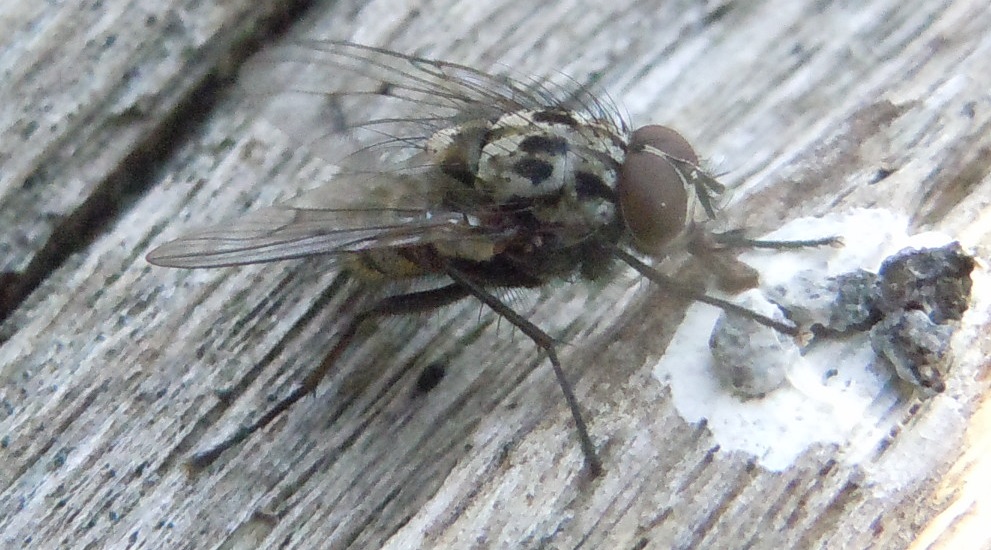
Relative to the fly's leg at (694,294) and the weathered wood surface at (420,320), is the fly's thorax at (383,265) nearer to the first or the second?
the weathered wood surface at (420,320)

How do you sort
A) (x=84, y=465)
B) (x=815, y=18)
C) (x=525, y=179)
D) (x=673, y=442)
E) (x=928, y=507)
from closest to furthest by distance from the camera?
1. (x=928, y=507)
2. (x=673, y=442)
3. (x=84, y=465)
4. (x=525, y=179)
5. (x=815, y=18)

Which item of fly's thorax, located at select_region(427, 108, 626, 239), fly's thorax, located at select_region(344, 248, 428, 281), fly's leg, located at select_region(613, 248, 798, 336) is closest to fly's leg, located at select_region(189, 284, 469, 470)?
fly's thorax, located at select_region(344, 248, 428, 281)

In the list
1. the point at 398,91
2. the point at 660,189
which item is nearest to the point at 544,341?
the point at 660,189

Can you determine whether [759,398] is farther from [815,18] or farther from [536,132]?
[815,18]

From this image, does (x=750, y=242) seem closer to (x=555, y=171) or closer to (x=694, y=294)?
(x=694, y=294)

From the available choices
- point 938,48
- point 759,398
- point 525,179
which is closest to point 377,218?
point 525,179

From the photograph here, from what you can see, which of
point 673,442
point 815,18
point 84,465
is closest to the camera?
point 673,442
